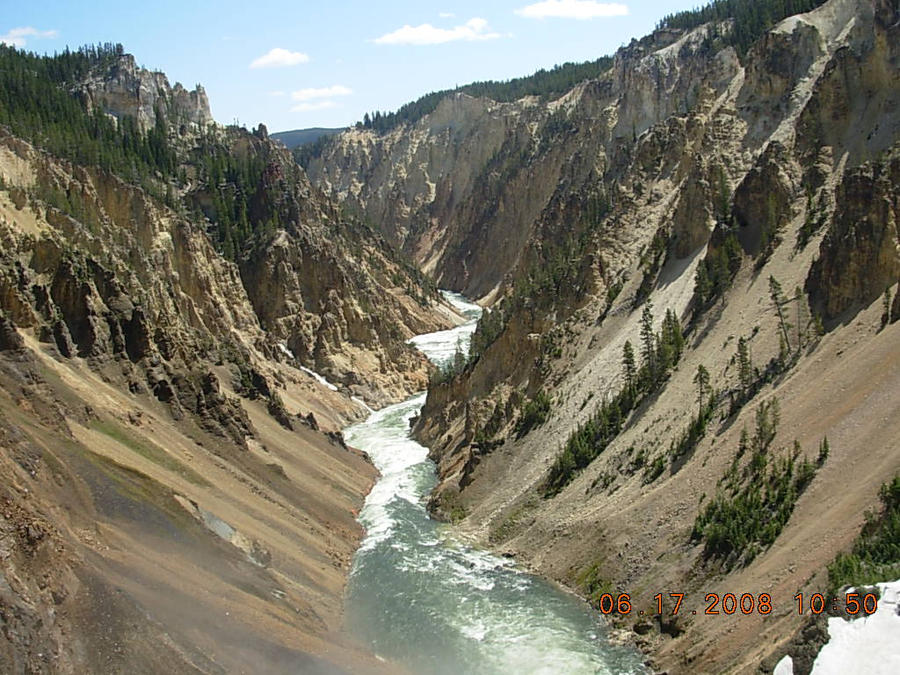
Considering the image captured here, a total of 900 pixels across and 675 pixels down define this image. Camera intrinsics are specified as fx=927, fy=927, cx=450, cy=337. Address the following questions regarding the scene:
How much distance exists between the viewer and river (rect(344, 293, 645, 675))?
30.2m

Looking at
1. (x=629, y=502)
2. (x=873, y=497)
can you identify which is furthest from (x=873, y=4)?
(x=873, y=497)

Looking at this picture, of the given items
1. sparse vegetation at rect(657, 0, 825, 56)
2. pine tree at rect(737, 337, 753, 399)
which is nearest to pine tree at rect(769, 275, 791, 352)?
pine tree at rect(737, 337, 753, 399)

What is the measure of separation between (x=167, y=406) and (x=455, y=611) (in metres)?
17.8

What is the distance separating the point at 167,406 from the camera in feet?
144

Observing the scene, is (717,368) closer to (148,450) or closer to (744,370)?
(744,370)

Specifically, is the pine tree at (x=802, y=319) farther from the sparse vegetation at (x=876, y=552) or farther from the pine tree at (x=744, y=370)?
the sparse vegetation at (x=876, y=552)

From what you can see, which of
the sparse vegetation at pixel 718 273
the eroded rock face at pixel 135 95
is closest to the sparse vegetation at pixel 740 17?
the sparse vegetation at pixel 718 273

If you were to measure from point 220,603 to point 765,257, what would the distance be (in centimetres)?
3379

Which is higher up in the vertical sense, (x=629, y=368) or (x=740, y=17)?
(x=740, y=17)

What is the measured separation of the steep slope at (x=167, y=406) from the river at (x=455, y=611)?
1.47 meters

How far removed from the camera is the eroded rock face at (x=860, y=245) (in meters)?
38.2

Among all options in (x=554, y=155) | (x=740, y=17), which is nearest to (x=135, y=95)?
(x=554, y=155)

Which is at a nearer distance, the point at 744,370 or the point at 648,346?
the point at 744,370

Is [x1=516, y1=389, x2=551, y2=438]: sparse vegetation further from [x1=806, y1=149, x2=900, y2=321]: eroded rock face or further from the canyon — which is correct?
[x1=806, y1=149, x2=900, y2=321]: eroded rock face
